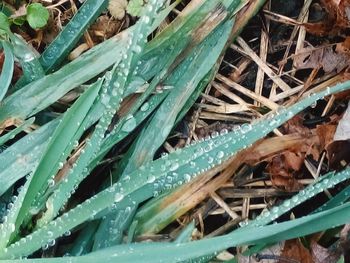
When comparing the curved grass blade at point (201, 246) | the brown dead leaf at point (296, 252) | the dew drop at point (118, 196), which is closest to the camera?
the curved grass blade at point (201, 246)

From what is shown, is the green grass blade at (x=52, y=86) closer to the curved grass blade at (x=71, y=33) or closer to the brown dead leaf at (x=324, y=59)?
the curved grass blade at (x=71, y=33)

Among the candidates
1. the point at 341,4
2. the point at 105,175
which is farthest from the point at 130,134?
the point at 341,4

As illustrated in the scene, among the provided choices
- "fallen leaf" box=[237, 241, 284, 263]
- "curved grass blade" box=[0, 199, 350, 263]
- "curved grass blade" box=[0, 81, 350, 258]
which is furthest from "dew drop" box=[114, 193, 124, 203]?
"fallen leaf" box=[237, 241, 284, 263]

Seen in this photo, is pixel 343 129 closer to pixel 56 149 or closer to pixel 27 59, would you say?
pixel 56 149

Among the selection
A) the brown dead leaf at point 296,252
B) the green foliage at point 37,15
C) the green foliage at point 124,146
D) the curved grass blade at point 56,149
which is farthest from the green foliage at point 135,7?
the brown dead leaf at point 296,252

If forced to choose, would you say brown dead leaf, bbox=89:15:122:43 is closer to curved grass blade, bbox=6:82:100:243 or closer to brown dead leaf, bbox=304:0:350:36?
curved grass blade, bbox=6:82:100:243

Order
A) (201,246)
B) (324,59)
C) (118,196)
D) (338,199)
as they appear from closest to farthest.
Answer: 1. (201,246)
2. (118,196)
3. (338,199)
4. (324,59)

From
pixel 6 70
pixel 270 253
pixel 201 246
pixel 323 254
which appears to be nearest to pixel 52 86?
pixel 6 70
